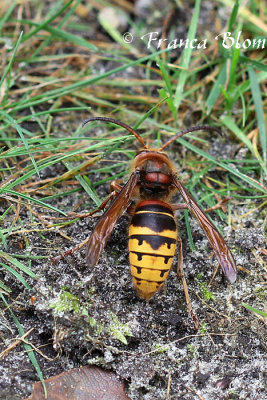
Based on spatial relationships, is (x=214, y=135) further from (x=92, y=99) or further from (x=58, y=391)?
(x=58, y=391)

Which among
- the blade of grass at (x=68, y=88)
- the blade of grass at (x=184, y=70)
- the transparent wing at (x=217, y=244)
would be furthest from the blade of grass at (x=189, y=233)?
the blade of grass at (x=68, y=88)

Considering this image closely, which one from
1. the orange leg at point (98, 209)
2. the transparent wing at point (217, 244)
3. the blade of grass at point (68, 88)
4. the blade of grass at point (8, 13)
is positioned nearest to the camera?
the transparent wing at point (217, 244)

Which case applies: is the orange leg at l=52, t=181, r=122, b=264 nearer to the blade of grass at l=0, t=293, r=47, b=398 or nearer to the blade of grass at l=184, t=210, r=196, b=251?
the blade of grass at l=0, t=293, r=47, b=398

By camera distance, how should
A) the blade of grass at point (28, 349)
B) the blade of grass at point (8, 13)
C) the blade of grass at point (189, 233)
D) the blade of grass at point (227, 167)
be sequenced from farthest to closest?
the blade of grass at point (8, 13)
the blade of grass at point (227, 167)
the blade of grass at point (189, 233)
the blade of grass at point (28, 349)

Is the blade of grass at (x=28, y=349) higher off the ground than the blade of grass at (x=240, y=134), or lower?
lower

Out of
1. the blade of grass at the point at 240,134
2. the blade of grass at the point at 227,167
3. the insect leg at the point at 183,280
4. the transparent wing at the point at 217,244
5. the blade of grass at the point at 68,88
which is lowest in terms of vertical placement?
the insect leg at the point at 183,280

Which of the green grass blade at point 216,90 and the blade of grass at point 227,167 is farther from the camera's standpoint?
the green grass blade at point 216,90

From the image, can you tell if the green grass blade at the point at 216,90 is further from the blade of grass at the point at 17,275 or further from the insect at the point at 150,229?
the blade of grass at the point at 17,275

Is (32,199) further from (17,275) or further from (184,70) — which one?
(184,70)
